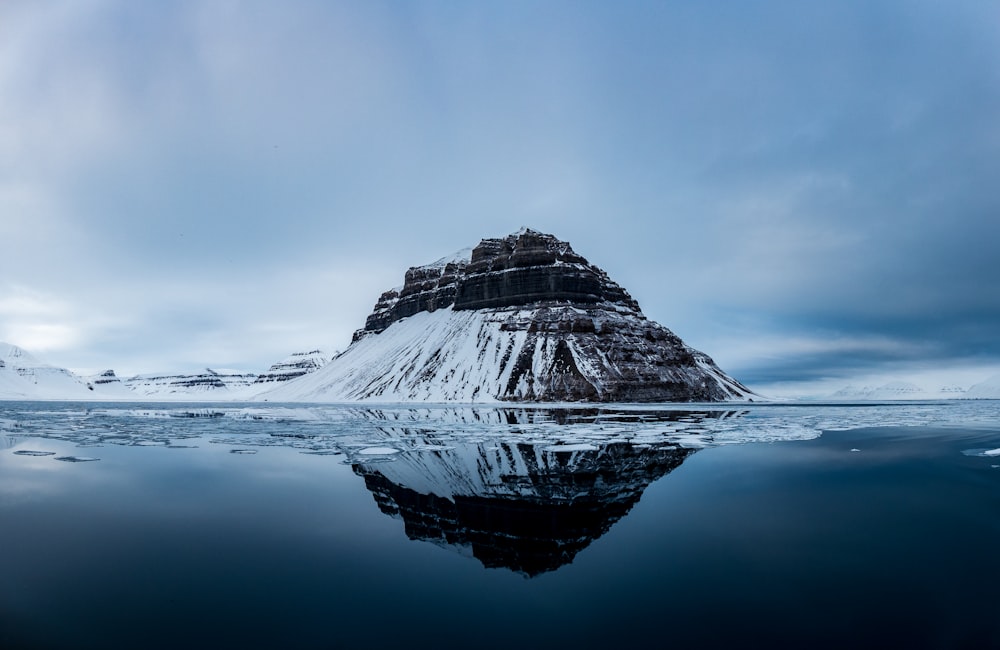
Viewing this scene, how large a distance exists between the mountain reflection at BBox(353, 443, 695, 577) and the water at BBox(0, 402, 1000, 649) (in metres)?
0.08

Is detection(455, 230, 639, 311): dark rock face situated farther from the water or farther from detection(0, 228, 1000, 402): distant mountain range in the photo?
the water

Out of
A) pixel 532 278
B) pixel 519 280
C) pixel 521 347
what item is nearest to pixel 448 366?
pixel 521 347

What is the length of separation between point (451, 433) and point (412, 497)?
18.5 m

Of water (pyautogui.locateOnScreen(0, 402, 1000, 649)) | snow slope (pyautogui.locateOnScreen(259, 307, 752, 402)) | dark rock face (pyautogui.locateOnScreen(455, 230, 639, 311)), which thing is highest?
dark rock face (pyautogui.locateOnScreen(455, 230, 639, 311))

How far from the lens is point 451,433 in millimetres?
31594

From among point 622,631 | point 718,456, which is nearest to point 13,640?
point 622,631

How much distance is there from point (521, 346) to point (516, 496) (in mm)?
108940

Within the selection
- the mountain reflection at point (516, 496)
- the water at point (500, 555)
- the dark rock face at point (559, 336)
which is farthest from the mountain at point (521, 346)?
the water at point (500, 555)

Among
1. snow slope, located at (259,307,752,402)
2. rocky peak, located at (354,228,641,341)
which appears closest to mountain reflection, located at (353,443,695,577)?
snow slope, located at (259,307,752,402)

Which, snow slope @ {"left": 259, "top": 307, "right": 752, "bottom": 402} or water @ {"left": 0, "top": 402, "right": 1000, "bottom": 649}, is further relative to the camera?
snow slope @ {"left": 259, "top": 307, "right": 752, "bottom": 402}

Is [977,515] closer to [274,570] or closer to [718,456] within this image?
[718,456]

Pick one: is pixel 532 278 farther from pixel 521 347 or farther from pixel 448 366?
pixel 448 366

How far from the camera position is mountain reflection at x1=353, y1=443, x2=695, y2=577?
9.43 metres

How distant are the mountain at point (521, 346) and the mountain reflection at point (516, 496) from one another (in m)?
84.4
